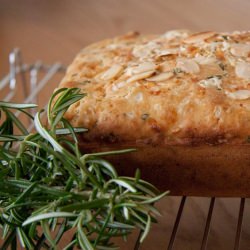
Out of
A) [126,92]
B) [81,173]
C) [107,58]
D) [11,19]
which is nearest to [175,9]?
[11,19]

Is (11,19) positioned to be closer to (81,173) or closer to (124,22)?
(124,22)

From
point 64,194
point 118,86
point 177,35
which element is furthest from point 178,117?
point 177,35

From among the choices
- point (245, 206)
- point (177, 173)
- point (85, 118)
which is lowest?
point (245, 206)

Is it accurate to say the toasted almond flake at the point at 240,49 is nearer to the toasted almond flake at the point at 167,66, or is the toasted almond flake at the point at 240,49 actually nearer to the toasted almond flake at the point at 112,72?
the toasted almond flake at the point at 167,66

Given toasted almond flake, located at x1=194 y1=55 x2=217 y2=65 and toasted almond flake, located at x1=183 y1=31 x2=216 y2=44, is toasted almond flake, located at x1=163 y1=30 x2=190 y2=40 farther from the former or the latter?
toasted almond flake, located at x1=194 y1=55 x2=217 y2=65

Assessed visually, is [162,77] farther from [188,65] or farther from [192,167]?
[192,167]

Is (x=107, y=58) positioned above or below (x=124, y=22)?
above

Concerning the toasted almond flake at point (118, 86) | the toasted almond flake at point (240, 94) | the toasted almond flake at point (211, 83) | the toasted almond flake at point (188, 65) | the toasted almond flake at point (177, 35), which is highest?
the toasted almond flake at point (177, 35)

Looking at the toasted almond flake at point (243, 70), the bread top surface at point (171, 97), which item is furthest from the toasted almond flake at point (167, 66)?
the toasted almond flake at point (243, 70)

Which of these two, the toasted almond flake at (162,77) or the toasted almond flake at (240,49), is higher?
the toasted almond flake at (240,49)
